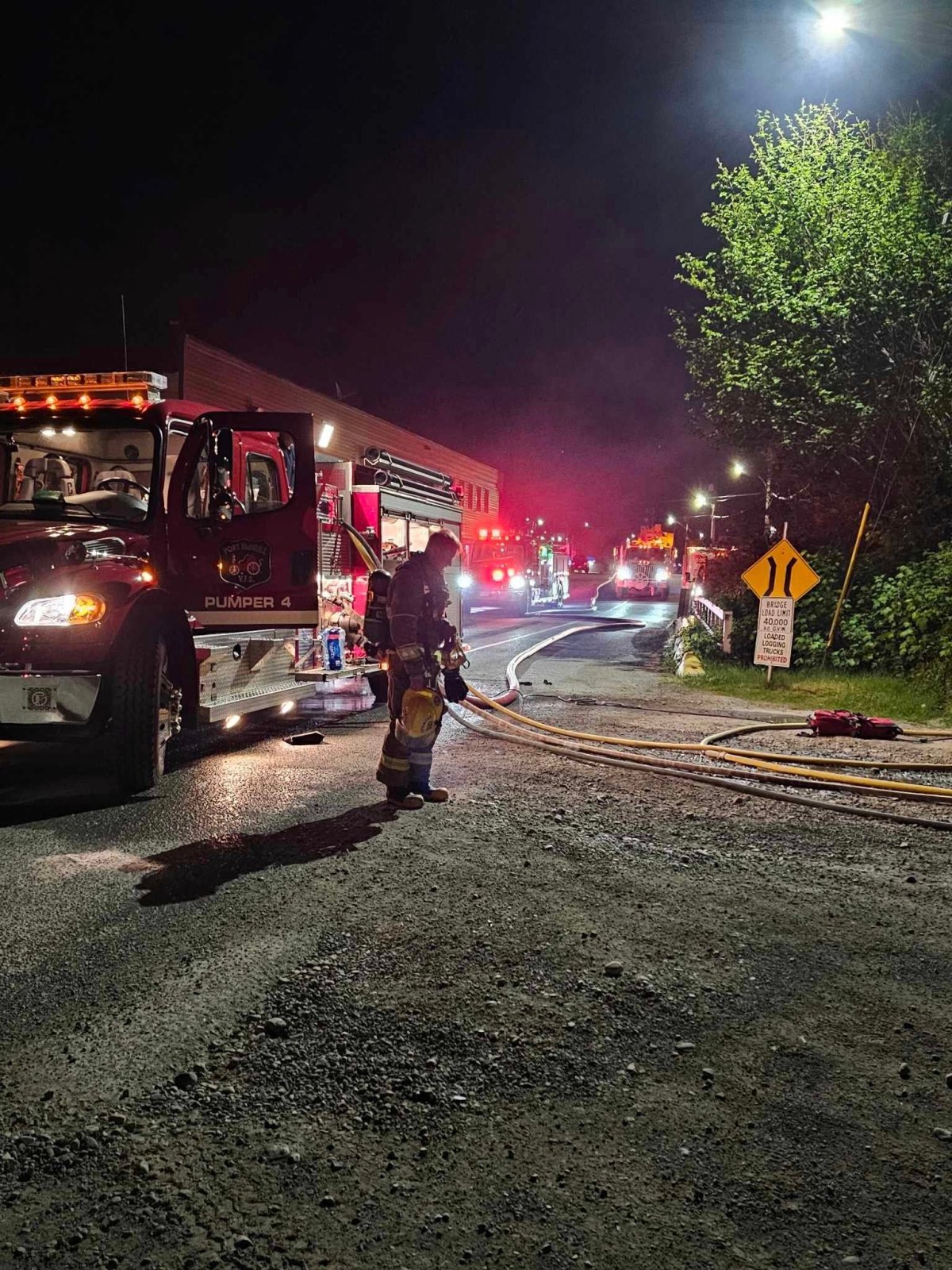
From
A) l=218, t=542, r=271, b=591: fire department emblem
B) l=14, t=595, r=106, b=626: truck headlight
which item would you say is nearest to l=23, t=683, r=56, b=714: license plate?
l=14, t=595, r=106, b=626: truck headlight

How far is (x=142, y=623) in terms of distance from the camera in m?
6.02

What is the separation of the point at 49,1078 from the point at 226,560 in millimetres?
4971

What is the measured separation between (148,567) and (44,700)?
137 cm

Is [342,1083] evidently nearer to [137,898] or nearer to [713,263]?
[137,898]

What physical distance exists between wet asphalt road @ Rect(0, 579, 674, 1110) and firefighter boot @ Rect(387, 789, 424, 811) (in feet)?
0.47

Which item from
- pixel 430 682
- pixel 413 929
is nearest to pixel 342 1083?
pixel 413 929

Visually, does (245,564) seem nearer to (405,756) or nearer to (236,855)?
(405,756)

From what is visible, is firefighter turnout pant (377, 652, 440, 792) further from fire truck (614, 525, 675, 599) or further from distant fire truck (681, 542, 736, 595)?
fire truck (614, 525, 675, 599)

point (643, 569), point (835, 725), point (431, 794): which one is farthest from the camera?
point (643, 569)

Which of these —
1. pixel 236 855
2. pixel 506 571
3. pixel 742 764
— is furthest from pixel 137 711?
pixel 506 571

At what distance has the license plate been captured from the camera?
540 centimetres

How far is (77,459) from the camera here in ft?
23.7

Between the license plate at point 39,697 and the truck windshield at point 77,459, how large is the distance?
6.70 feet

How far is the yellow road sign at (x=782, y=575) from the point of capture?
11539 mm
